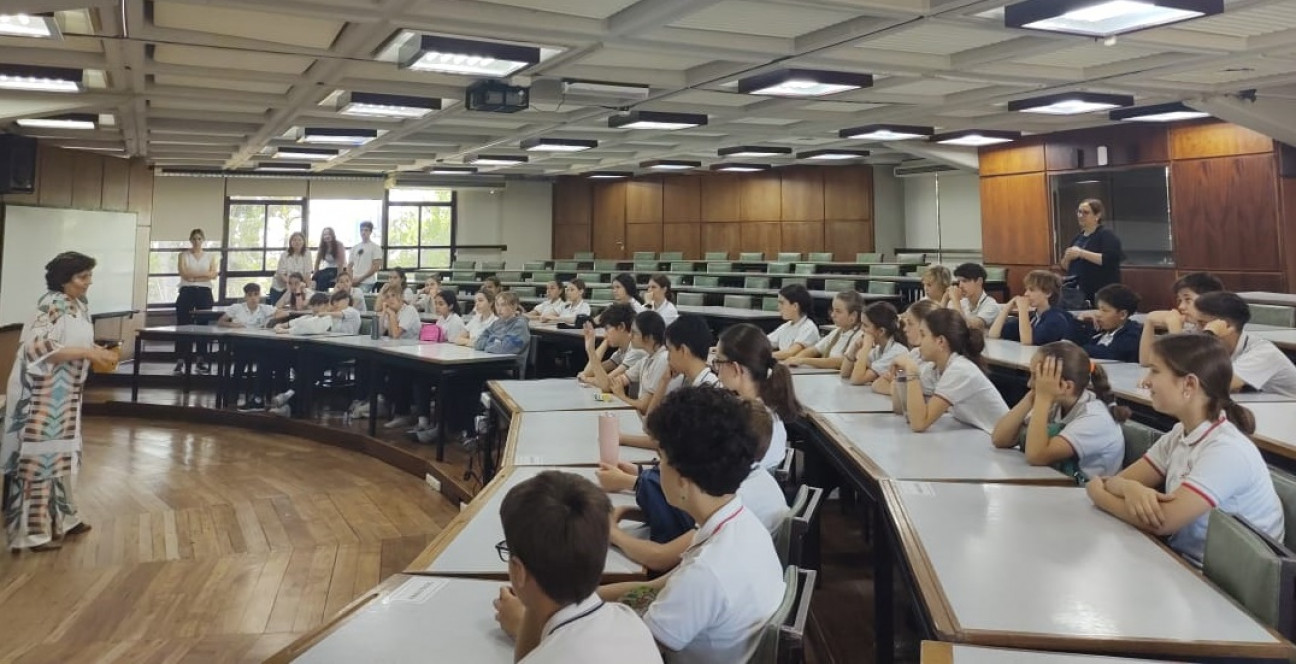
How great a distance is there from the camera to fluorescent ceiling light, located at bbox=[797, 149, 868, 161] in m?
11.1

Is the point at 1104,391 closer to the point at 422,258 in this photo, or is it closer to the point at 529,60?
the point at 529,60

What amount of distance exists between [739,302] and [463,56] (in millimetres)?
4727

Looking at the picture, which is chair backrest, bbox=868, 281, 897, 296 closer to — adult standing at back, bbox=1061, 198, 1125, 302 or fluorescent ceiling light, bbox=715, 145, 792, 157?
adult standing at back, bbox=1061, 198, 1125, 302

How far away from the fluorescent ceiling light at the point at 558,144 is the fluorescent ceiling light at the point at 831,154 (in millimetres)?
3434

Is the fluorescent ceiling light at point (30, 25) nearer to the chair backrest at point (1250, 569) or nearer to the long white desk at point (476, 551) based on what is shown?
the long white desk at point (476, 551)

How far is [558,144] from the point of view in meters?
9.23

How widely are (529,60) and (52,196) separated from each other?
7061 millimetres

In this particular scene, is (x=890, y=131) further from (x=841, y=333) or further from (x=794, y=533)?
(x=794, y=533)

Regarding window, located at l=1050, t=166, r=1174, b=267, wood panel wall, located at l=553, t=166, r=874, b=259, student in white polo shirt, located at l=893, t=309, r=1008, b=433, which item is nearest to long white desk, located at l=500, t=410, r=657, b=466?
student in white polo shirt, located at l=893, t=309, r=1008, b=433

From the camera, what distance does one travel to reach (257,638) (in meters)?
3.16

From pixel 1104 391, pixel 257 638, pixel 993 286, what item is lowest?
pixel 257 638

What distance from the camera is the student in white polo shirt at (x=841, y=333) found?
520cm

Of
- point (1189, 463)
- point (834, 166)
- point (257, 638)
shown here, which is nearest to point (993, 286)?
point (834, 166)

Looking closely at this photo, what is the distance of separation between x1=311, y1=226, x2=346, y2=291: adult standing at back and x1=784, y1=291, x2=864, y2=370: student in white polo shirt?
22.1ft
